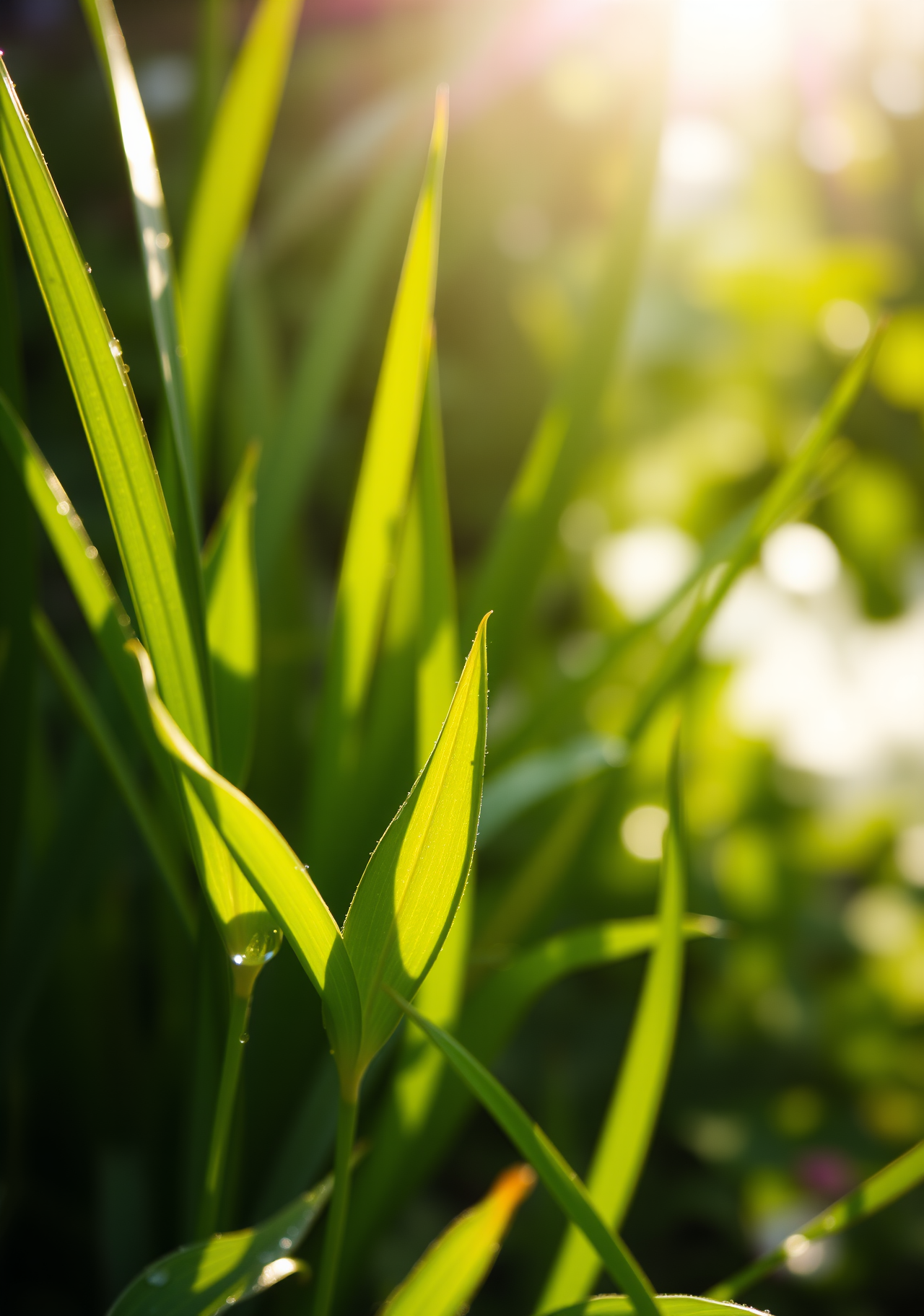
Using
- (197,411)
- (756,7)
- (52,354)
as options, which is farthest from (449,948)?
(52,354)

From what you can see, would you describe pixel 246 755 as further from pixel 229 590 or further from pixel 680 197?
pixel 680 197

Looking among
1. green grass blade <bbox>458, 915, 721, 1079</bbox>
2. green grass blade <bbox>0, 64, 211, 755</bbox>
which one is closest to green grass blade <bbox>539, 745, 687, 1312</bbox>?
green grass blade <bbox>458, 915, 721, 1079</bbox>

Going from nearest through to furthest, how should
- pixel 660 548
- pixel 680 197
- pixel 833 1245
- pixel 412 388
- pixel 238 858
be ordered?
pixel 238 858 < pixel 412 388 < pixel 833 1245 < pixel 660 548 < pixel 680 197

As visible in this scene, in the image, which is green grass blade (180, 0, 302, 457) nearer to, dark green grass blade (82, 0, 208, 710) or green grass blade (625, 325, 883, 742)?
dark green grass blade (82, 0, 208, 710)

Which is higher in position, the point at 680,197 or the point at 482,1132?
the point at 680,197

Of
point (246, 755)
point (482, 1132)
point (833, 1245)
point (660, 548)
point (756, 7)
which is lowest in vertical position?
point (833, 1245)

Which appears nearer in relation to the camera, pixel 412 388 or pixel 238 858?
pixel 238 858
